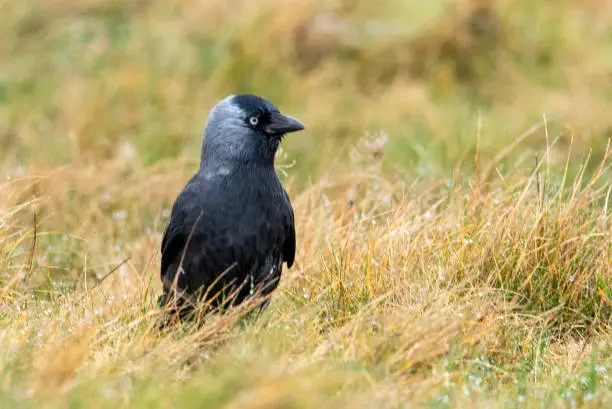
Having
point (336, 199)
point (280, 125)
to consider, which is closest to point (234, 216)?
point (280, 125)

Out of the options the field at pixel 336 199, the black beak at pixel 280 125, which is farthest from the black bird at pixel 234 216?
the field at pixel 336 199

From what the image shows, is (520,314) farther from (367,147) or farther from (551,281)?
(367,147)

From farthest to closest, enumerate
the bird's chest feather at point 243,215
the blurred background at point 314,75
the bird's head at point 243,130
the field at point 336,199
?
the blurred background at point 314,75
the bird's head at point 243,130
the bird's chest feather at point 243,215
the field at point 336,199

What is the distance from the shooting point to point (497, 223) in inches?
173

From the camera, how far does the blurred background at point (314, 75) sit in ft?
24.7

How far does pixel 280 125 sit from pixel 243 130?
0.15 m

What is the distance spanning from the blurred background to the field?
0.02 meters

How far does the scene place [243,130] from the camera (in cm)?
429

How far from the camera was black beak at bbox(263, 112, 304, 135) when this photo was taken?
4.32 metres

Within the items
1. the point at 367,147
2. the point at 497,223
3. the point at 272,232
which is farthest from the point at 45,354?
the point at 367,147

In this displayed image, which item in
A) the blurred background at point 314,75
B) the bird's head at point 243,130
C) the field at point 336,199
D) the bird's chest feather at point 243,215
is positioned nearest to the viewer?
the field at point 336,199

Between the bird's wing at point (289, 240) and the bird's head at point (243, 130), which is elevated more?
the bird's head at point (243, 130)

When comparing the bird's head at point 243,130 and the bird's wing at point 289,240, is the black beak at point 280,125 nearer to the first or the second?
the bird's head at point 243,130

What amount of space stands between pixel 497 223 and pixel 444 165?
9.09 ft
